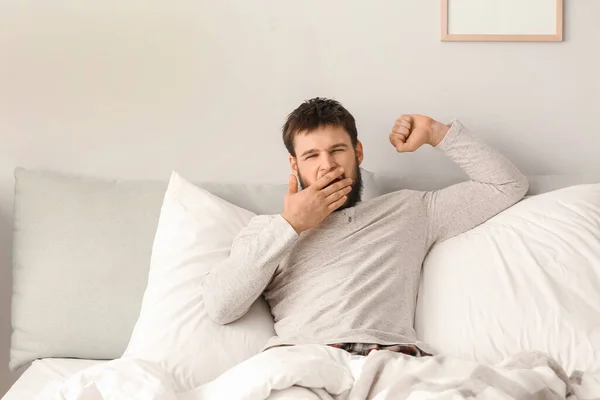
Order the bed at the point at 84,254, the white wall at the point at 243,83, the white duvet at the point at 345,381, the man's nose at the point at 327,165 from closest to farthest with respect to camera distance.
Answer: the white duvet at the point at 345,381 < the man's nose at the point at 327,165 < the bed at the point at 84,254 < the white wall at the point at 243,83

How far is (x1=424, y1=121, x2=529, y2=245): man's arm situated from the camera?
181 centimetres

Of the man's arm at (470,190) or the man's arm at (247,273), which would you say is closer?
the man's arm at (247,273)

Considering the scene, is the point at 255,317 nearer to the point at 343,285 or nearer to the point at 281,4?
the point at 343,285

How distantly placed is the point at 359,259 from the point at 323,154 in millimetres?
259

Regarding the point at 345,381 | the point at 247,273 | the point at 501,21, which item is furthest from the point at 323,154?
the point at 501,21

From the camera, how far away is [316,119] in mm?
1732

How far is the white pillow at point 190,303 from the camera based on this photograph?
157 centimetres

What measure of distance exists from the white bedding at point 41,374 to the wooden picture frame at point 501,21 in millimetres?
1333

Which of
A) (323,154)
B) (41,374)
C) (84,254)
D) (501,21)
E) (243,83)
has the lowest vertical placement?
(41,374)

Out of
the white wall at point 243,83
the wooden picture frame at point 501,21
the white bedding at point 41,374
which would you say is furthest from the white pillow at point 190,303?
the wooden picture frame at point 501,21

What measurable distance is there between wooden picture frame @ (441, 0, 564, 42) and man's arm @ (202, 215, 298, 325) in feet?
2.84

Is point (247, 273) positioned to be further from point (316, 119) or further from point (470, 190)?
point (470, 190)

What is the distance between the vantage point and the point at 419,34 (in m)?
2.10

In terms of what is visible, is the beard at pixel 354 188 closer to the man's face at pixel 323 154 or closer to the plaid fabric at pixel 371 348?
the man's face at pixel 323 154
